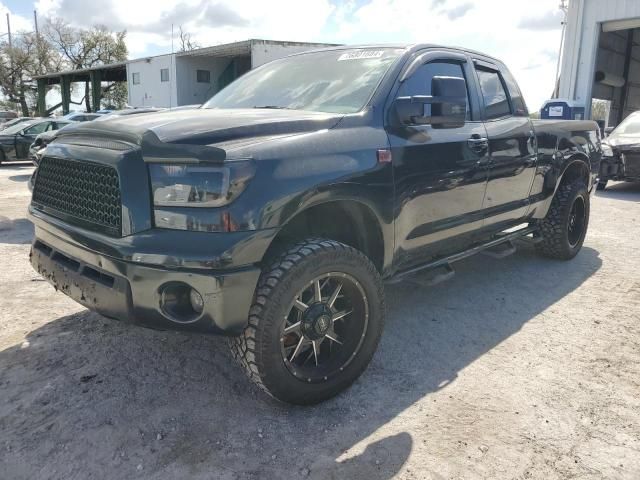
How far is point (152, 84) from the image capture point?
31266mm

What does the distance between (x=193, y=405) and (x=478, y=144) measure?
252 centimetres

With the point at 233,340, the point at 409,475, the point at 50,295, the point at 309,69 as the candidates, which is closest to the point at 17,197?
the point at 50,295

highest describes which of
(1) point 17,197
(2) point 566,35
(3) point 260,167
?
(2) point 566,35

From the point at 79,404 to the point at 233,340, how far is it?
90cm

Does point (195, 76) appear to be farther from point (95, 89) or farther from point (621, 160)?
point (621, 160)

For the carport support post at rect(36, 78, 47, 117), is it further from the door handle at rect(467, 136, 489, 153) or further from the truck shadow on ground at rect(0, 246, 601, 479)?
the door handle at rect(467, 136, 489, 153)

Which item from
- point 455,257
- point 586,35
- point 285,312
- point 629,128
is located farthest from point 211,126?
point 586,35

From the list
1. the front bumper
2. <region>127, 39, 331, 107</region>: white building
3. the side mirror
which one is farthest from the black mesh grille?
<region>127, 39, 331, 107</region>: white building

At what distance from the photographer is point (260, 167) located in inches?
96.3

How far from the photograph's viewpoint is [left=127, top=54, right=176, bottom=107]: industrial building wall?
29609 millimetres

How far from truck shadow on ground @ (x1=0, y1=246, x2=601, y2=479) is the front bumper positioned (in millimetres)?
552

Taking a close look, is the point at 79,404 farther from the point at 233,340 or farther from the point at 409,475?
the point at 409,475

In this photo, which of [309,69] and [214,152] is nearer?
[214,152]

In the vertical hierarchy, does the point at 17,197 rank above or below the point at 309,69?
below
